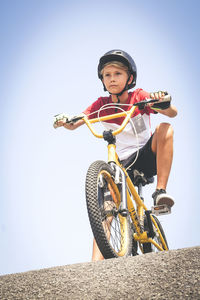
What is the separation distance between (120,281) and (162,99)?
2.23m

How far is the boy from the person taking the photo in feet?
13.1

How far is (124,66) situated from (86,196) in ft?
8.02

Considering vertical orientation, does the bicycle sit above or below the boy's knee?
below

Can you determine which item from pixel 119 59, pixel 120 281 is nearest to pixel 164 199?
pixel 120 281

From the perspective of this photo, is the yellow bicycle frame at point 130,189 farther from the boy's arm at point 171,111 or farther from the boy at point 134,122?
the boy's arm at point 171,111

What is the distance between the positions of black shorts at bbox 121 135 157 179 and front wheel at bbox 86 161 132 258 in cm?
110

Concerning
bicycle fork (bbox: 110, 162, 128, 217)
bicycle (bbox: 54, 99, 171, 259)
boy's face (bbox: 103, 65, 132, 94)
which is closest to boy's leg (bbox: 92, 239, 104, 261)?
bicycle (bbox: 54, 99, 171, 259)

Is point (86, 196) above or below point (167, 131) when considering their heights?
below

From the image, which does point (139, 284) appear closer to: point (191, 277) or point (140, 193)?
point (191, 277)

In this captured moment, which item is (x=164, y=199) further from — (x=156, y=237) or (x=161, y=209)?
(x=156, y=237)

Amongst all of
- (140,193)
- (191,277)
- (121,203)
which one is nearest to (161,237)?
(140,193)

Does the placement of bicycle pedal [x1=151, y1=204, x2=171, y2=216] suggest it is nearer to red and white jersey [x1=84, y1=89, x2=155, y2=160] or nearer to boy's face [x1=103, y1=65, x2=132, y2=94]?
red and white jersey [x1=84, y1=89, x2=155, y2=160]

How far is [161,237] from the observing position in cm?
482

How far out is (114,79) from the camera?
4504 millimetres
